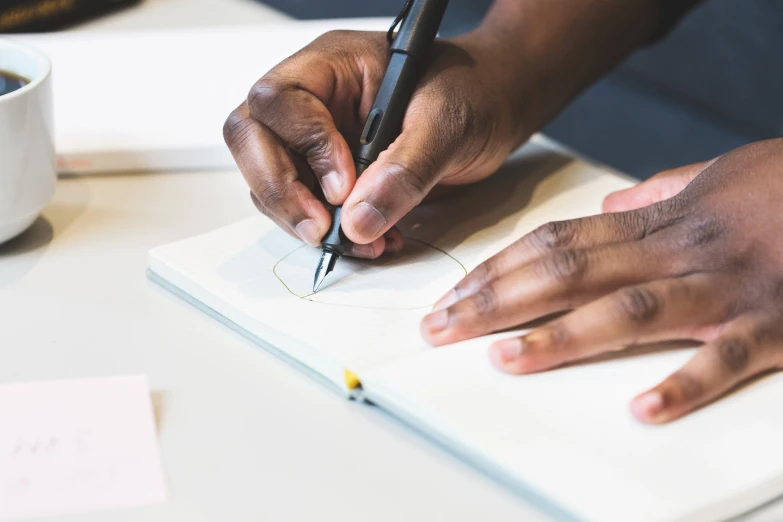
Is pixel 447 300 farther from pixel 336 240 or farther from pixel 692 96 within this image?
pixel 692 96

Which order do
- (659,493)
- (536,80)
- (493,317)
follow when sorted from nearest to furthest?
1. (659,493)
2. (493,317)
3. (536,80)

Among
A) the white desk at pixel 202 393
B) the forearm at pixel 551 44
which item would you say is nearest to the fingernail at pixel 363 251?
the white desk at pixel 202 393

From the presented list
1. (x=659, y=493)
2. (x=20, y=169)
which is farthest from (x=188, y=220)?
(x=659, y=493)

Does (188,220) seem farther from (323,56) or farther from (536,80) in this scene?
(536,80)

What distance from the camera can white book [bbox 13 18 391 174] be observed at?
2.54 feet

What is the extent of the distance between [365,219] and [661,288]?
194mm

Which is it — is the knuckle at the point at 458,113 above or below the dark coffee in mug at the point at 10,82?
above

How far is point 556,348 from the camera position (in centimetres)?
50

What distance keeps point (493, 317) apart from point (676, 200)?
157mm

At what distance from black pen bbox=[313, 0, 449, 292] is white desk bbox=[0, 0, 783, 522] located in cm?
12

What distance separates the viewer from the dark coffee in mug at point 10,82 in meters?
0.64

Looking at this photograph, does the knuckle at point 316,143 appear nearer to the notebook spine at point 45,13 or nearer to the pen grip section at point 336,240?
the pen grip section at point 336,240

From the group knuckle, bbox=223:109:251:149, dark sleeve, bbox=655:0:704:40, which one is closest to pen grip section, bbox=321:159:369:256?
knuckle, bbox=223:109:251:149

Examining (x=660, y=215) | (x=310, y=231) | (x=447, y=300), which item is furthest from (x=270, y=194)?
(x=660, y=215)
